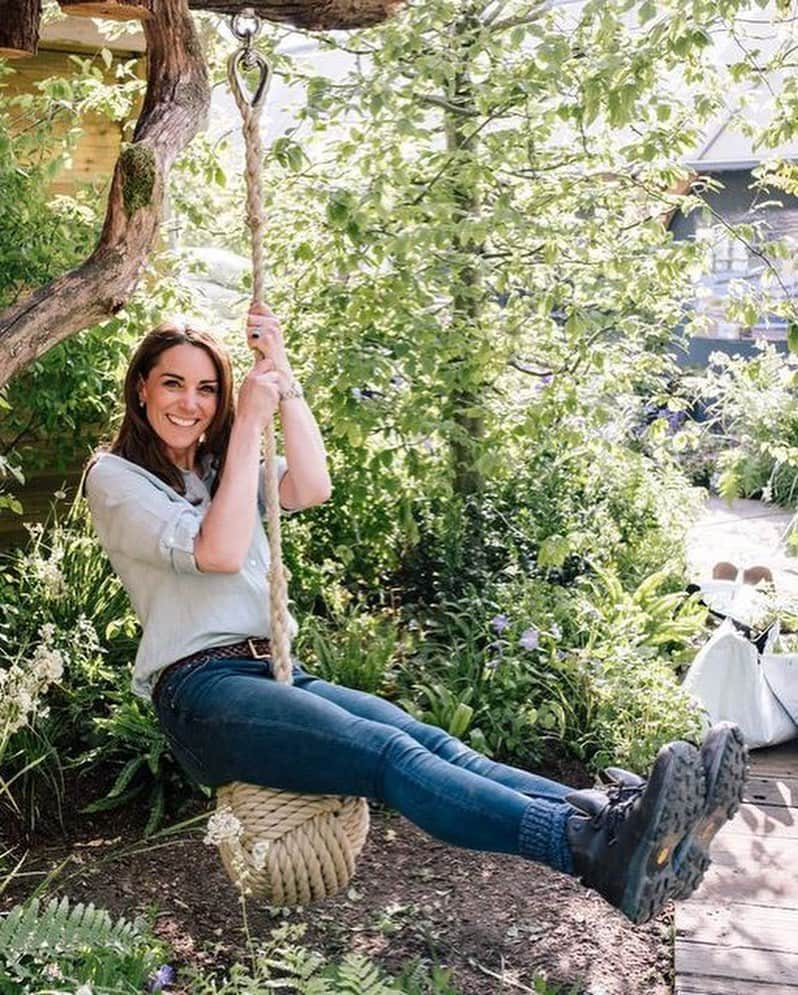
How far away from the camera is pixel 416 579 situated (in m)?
5.27

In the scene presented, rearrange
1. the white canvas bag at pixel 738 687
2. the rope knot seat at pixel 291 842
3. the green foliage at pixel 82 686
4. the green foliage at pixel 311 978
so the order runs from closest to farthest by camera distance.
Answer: the green foliage at pixel 311 978, the rope knot seat at pixel 291 842, the green foliage at pixel 82 686, the white canvas bag at pixel 738 687

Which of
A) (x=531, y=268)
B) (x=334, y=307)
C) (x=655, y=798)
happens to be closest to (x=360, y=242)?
(x=334, y=307)

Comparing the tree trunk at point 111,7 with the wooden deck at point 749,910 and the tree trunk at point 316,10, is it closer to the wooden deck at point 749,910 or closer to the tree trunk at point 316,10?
the tree trunk at point 316,10

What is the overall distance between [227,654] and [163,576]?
0.70ft

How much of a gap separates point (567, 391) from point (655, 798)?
2.67m

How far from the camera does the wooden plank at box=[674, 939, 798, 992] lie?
3143mm

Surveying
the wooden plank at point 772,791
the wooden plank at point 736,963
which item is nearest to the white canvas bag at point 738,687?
the wooden plank at point 772,791

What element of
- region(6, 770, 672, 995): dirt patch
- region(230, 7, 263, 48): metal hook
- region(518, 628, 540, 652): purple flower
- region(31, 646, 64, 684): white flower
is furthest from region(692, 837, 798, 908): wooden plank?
region(230, 7, 263, 48): metal hook

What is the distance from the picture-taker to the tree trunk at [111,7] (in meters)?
2.90

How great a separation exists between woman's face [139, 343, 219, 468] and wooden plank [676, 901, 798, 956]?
5.51 feet

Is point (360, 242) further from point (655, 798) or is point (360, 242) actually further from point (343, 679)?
point (655, 798)

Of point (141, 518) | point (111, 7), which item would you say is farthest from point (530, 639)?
point (111, 7)

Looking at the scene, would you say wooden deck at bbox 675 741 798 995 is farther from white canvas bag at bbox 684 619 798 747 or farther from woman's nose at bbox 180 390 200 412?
woman's nose at bbox 180 390 200 412

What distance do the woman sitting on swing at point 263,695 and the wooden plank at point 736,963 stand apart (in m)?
0.78
